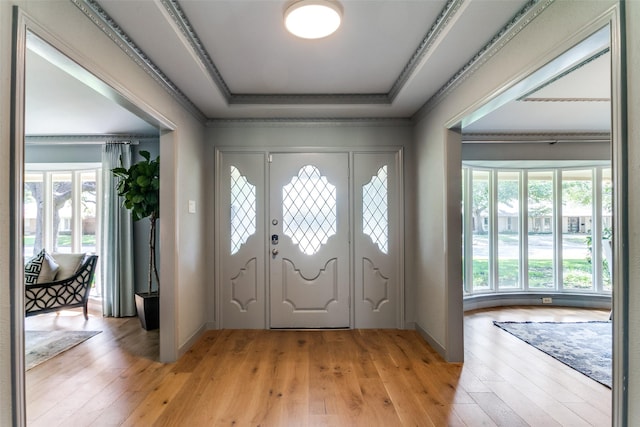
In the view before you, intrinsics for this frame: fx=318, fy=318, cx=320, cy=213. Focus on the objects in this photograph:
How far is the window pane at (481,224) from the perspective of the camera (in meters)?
4.84

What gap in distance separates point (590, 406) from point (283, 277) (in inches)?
110

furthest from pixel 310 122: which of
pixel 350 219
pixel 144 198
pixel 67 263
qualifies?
pixel 67 263

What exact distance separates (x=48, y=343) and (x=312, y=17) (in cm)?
398

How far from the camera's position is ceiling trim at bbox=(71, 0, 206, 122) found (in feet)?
5.57

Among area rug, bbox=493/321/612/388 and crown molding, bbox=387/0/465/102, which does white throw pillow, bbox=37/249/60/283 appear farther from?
area rug, bbox=493/321/612/388

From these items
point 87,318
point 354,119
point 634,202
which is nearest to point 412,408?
point 634,202

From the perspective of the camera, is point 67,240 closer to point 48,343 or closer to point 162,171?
point 48,343

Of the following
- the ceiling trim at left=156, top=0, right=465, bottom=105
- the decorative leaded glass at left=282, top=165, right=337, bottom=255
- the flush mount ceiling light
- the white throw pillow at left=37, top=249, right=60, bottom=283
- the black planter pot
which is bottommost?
the black planter pot

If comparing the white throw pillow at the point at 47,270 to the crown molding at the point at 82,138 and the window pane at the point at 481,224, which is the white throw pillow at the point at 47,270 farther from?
the window pane at the point at 481,224

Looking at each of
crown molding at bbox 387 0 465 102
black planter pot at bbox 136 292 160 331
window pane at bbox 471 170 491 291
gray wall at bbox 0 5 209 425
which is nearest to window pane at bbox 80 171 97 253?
black planter pot at bbox 136 292 160 331

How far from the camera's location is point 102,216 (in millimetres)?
4379

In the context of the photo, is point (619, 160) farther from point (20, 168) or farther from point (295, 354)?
point (295, 354)

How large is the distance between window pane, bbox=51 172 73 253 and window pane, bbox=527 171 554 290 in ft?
23.5

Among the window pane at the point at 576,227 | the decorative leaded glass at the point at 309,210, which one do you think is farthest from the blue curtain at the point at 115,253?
the window pane at the point at 576,227
